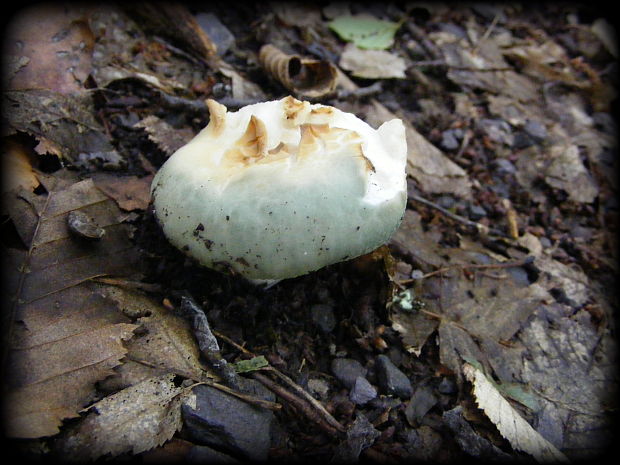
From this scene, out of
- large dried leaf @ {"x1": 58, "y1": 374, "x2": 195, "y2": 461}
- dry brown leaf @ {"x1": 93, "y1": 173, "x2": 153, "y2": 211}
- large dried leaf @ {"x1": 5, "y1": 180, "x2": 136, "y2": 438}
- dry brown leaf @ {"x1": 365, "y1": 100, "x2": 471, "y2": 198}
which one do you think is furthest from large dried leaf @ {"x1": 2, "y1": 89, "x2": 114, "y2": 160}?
dry brown leaf @ {"x1": 365, "y1": 100, "x2": 471, "y2": 198}

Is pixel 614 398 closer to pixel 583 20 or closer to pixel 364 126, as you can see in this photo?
pixel 364 126

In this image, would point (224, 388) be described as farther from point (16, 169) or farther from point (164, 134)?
point (164, 134)

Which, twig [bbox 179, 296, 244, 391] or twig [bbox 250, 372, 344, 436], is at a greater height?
twig [bbox 179, 296, 244, 391]

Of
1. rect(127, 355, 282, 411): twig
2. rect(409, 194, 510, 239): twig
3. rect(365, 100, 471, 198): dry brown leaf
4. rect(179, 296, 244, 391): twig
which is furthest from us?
rect(365, 100, 471, 198): dry brown leaf

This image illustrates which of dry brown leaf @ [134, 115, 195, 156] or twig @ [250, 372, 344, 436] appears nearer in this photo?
twig @ [250, 372, 344, 436]

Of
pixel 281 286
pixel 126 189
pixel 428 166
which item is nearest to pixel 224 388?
pixel 281 286

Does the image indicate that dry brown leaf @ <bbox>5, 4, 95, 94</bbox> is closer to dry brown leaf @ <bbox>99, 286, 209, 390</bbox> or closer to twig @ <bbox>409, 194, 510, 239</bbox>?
dry brown leaf @ <bbox>99, 286, 209, 390</bbox>
